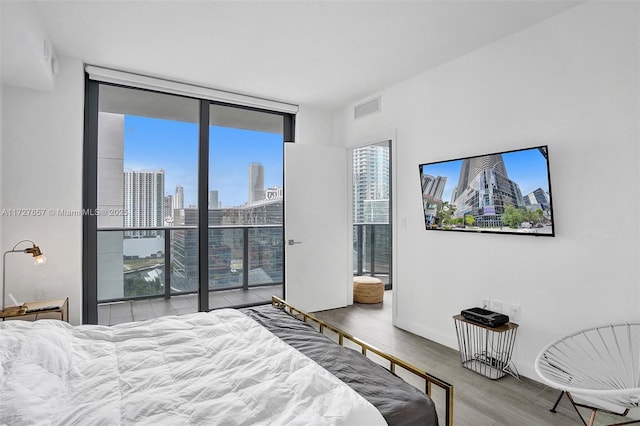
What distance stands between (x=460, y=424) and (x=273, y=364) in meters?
1.28

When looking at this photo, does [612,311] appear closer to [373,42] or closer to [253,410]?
[253,410]

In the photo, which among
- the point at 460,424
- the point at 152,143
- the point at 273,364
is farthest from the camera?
the point at 152,143

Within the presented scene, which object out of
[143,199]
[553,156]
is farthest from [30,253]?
[553,156]

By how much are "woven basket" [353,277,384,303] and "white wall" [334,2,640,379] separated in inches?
48.6

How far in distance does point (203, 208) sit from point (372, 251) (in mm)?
2871

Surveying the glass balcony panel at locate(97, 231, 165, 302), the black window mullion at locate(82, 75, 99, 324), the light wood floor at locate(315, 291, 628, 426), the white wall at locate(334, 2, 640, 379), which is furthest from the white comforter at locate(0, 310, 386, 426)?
the glass balcony panel at locate(97, 231, 165, 302)

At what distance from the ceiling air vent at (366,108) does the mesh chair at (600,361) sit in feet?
9.50

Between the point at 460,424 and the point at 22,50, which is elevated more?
the point at 22,50

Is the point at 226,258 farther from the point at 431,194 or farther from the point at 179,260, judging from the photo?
the point at 431,194

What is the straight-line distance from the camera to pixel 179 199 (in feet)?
15.2

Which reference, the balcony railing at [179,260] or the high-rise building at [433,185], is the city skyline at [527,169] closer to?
the high-rise building at [433,185]

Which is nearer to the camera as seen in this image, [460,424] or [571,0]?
[460,424]

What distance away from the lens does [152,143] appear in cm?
461

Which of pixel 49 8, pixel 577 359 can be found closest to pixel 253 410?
pixel 577 359
